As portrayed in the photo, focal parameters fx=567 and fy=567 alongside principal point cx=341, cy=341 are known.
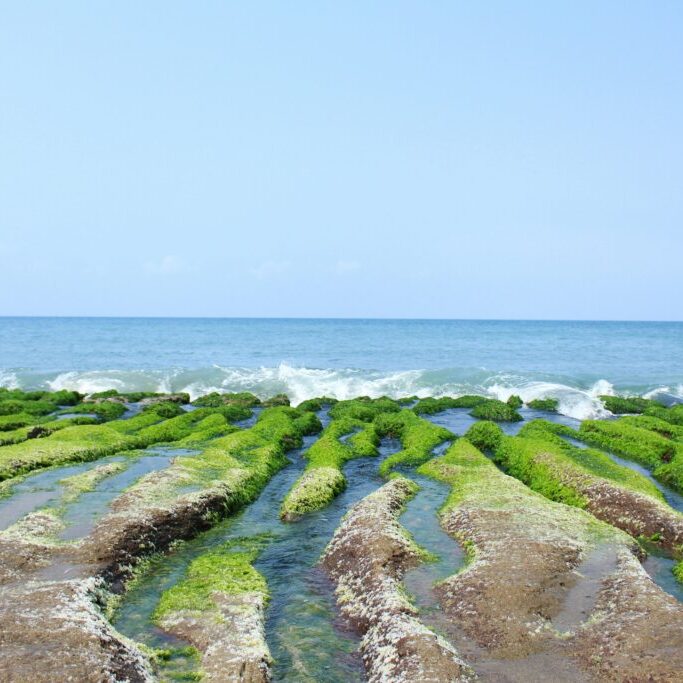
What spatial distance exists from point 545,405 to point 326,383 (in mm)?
24173

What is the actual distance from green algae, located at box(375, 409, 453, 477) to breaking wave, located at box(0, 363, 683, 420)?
19.9 metres

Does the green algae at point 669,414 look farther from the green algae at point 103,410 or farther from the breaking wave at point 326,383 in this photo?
the green algae at point 103,410

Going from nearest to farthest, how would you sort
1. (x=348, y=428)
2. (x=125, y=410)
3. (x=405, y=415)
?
1. (x=348, y=428)
2. (x=405, y=415)
3. (x=125, y=410)

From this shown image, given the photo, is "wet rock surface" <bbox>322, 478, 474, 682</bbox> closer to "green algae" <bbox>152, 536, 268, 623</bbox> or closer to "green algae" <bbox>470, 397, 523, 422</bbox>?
"green algae" <bbox>152, 536, 268, 623</bbox>

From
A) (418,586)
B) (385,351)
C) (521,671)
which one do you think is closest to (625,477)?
(418,586)

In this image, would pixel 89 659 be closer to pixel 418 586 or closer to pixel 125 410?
pixel 418 586

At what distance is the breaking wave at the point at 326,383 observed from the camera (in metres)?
58.8

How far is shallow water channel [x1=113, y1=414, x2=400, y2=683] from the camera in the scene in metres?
12.1

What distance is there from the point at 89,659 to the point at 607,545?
14237 millimetres

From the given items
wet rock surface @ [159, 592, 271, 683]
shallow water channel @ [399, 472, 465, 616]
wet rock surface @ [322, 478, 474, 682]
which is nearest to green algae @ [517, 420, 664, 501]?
shallow water channel @ [399, 472, 465, 616]

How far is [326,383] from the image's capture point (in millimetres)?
63219

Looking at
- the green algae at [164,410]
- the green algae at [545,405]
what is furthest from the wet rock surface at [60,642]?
the green algae at [545,405]

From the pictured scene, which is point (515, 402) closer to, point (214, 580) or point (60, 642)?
point (214, 580)

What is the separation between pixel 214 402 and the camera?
4819 cm
